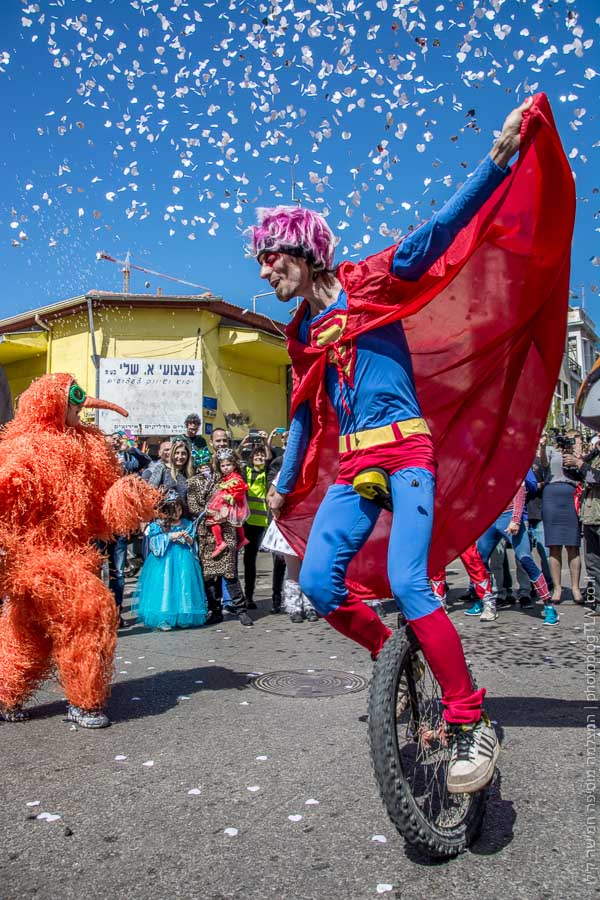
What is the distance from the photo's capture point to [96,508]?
4293mm

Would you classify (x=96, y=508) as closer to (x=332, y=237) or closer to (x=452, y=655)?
(x=332, y=237)

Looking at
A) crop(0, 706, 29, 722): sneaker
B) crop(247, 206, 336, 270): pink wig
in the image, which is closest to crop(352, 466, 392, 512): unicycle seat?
crop(247, 206, 336, 270): pink wig

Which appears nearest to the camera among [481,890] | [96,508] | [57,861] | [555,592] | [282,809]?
[481,890]

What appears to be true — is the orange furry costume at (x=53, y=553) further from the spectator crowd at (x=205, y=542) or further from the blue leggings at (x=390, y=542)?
the spectator crowd at (x=205, y=542)

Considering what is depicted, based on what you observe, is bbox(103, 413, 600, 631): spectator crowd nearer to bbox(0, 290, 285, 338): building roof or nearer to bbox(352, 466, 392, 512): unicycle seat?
bbox(352, 466, 392, 512): unicycle seat

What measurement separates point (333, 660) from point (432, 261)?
3435 mm

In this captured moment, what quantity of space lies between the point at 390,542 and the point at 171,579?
484 centimetres

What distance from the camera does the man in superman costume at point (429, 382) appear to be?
2592 mm

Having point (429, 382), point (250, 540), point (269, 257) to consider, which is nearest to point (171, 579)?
point (250, 540)

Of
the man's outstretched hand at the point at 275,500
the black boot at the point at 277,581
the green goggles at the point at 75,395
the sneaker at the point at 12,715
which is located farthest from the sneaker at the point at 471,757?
the black boot at the point at 277,581

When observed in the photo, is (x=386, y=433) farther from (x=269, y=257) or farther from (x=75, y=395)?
(x=75, y=395)

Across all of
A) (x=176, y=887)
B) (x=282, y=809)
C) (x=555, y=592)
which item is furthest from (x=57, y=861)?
(x=555, y=592)

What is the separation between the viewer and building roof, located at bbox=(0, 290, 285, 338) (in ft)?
67.7

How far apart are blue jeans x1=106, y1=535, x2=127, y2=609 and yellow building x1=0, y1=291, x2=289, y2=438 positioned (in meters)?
12.7
